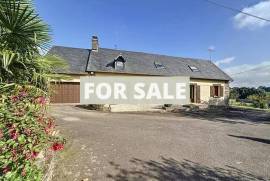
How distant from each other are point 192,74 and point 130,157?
841 inches

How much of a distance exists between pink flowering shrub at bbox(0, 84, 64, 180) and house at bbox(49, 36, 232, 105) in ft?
52.6

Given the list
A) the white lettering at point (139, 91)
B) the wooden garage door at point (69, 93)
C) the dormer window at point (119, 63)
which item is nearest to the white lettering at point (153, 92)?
the white lettering at point (139, 91)

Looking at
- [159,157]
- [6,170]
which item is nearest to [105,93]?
[159,157]

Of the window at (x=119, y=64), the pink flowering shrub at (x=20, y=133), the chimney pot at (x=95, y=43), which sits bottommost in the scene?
the pink flowering shrub at (x=20, y=133)

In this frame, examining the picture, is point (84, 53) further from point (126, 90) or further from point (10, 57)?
point (10, 57)

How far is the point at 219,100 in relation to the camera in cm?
2575

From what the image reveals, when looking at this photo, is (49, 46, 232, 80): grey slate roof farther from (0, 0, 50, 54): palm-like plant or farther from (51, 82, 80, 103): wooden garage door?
(0, 0, 50, 54): palm-like plant

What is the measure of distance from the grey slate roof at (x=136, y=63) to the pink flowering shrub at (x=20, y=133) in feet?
56.5

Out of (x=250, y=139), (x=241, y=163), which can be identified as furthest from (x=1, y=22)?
(x=250, y=139)

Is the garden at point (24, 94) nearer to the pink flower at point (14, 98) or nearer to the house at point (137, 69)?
the pink flower at point (14, 98)

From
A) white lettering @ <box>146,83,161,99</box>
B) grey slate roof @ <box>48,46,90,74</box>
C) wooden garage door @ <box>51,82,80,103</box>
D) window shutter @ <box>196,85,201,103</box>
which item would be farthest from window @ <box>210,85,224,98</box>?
wooden garage door @ <box>51,82,80,103</box>

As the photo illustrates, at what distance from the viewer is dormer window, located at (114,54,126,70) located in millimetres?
21973

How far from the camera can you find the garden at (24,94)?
268cm

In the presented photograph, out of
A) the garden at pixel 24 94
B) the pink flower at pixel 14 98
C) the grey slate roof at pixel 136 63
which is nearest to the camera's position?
the garden at pixel 24 94
